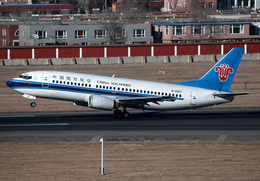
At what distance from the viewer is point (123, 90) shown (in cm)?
3531

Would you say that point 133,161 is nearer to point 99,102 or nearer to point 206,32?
point 99,102

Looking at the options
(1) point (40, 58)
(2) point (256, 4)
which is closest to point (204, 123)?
(1) point (40, 58)

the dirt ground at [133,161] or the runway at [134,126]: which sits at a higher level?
the dirt ground at [133,161]

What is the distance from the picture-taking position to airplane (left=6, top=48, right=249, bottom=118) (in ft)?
113

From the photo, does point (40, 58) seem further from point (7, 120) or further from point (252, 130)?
point (252, 130)

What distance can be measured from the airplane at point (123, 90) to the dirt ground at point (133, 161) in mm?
8661

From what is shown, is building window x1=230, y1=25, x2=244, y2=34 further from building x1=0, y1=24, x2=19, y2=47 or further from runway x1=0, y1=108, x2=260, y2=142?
runway x1=0, y1=108, x2=260, y2=142

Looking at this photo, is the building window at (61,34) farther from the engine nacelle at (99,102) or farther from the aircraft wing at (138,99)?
the engine nacelle at (99,102)

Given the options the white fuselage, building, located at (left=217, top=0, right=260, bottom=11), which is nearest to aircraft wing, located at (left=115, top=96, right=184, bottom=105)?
the white fuselage

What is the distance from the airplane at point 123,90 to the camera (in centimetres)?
3431

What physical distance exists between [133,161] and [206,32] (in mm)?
98612

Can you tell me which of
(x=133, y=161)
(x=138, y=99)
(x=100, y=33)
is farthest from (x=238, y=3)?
(x=133, y=161)

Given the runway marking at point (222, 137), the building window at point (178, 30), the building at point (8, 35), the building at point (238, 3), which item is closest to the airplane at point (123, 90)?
the runway marking at point (222, 137)

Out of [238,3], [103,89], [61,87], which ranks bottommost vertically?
[103,89]
